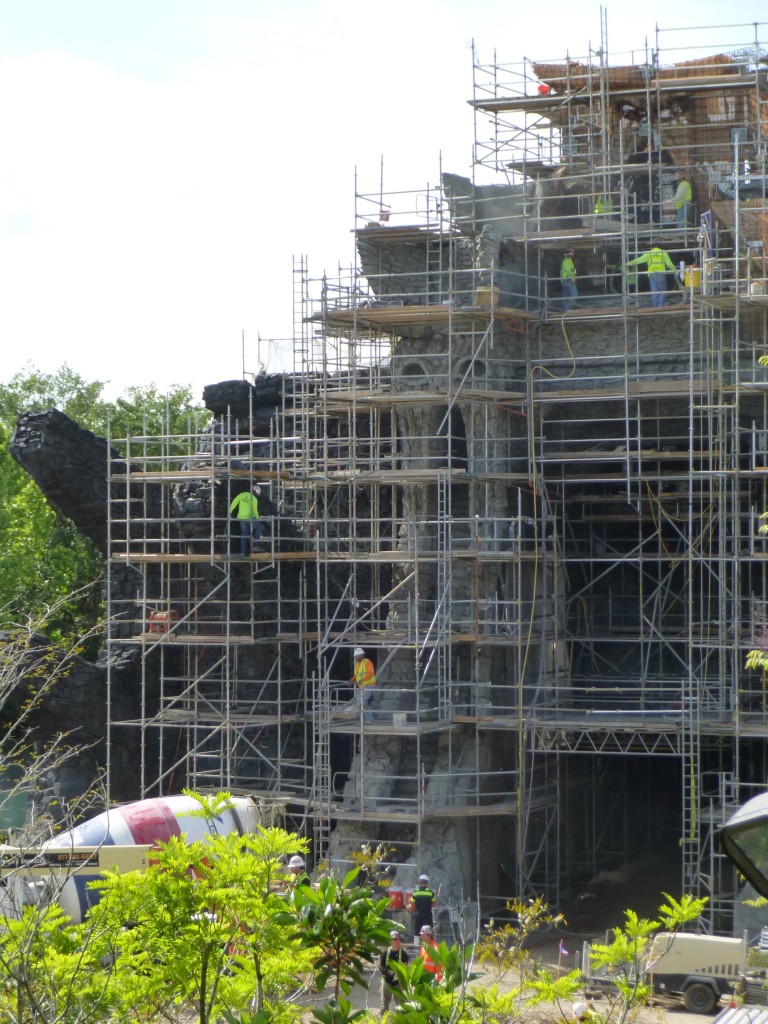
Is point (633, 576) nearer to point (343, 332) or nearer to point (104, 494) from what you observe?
point (343, 332)

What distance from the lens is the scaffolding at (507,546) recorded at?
22.7 m

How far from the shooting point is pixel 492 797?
23.4 m

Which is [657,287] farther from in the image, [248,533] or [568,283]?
[248,533]

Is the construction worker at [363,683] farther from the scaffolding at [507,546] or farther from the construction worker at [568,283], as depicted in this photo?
the construction worker at [568,283]

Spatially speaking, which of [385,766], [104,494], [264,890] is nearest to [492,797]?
[385,766]

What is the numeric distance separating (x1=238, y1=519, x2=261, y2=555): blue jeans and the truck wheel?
9291mm

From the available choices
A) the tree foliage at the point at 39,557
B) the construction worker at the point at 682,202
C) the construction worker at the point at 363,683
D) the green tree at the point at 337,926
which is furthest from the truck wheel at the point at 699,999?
the tree foliage at the point at 39,557

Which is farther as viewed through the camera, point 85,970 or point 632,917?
point 632,917

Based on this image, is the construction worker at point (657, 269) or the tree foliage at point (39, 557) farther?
the tree foliage at point (39, 557)

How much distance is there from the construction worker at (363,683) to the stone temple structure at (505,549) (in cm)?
17

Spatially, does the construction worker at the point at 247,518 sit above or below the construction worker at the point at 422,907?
above

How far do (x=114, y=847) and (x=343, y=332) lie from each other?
8.71m

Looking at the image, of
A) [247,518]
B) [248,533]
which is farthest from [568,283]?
[248,533]

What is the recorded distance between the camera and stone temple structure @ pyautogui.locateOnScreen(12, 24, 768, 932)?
22688 millimetres
